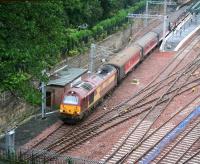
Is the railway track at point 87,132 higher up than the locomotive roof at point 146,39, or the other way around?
the locomotive roof at point 146,39

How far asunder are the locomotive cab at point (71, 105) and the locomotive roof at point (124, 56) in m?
9.11

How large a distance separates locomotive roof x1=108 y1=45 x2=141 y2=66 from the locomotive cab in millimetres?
9115

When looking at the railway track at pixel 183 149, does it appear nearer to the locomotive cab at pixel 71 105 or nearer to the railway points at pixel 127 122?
the railway points at pixel 127 122

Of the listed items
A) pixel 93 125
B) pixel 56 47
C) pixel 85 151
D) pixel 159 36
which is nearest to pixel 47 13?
pixel 56 47

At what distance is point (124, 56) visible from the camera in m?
40.2

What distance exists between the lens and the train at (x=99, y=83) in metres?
29.1

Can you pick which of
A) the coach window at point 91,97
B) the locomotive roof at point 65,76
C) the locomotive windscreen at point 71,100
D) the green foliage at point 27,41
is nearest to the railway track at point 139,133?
the coach window at point 91,97

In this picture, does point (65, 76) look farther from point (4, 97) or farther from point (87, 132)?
point (87, 132)

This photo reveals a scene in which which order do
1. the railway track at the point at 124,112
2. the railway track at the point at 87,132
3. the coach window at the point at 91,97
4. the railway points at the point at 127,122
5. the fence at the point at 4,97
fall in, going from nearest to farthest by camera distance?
the railway points at the point at 127,122
the railway track at the point at 87,132
the railway track at the point at 124,112
the fence at the point at 4,97
the coach window at the point at 91,97

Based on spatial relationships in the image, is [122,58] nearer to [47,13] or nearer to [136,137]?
[136,137]

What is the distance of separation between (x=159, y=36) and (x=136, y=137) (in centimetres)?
2731

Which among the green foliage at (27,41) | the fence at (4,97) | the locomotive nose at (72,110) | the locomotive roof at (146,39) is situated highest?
the green foliage at (27,41)

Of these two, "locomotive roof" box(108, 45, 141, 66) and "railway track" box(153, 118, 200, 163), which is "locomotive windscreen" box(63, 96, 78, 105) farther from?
"locomotive roof" box(108, 45, 141, 66)

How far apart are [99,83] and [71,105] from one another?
12.9 feet
